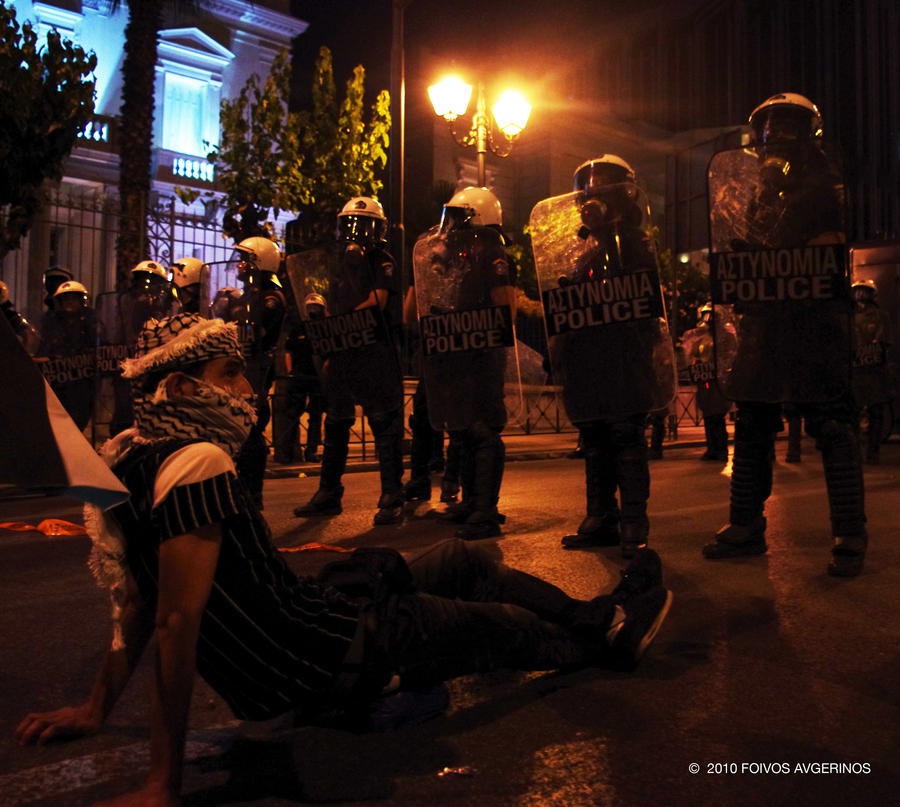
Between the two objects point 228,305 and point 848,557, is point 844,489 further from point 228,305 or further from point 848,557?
point 228,305

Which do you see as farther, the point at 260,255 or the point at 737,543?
the point at 260,255

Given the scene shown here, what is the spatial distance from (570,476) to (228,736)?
24.0 feet

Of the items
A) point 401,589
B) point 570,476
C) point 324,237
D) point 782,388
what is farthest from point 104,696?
point 324,237

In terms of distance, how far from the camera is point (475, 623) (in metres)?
2.46

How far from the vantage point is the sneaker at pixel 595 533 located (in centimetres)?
513

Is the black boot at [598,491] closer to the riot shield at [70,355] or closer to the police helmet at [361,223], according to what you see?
the police helmet at [361,223]

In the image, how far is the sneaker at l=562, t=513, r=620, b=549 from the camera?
202 inches

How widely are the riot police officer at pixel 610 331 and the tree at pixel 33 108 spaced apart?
7.94 meters

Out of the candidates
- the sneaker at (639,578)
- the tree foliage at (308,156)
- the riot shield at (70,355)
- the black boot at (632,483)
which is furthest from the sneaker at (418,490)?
the tree foliage at (308,156)

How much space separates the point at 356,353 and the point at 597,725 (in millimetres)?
4292

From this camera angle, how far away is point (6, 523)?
20.8 feet

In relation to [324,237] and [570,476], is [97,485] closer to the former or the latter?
[570,476]

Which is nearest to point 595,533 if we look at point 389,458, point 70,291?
point 389,458

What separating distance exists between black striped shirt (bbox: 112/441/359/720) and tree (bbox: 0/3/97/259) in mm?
9908
